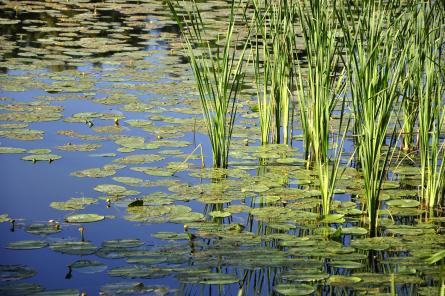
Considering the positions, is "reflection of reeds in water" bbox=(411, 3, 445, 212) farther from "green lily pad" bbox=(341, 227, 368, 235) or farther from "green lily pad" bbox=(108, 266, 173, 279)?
"green lily pad" bbox=(108, 266, 173, 279)

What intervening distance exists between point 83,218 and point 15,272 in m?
0.80

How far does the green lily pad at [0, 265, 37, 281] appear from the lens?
3.86 metres

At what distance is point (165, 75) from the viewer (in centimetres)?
837

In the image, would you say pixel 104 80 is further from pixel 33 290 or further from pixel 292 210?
pixel 33 290

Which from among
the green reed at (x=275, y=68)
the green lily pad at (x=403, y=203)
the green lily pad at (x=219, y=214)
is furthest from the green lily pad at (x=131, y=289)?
the green reed at (x=275, y=68)

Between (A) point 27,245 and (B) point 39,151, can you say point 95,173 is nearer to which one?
(B) point 39,151

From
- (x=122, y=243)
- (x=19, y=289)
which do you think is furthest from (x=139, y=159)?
(x=19, y=289)

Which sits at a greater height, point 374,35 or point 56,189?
point 374,35

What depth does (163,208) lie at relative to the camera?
4.85 m

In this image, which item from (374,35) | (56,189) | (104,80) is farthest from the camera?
(104,80)

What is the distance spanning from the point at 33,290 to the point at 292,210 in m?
1.75

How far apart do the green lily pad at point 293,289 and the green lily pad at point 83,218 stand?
4.06 feet

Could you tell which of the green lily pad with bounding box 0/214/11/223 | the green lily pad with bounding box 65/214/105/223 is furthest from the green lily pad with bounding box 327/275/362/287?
the green lily pad with bounding box 0/214/11/223

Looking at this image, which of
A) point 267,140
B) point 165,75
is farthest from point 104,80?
point 267,140
